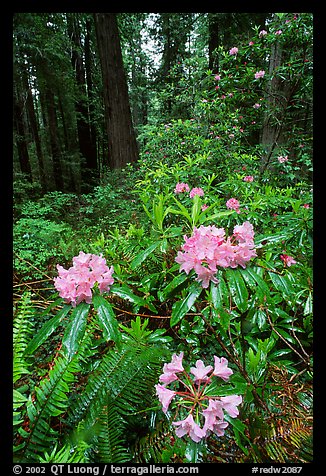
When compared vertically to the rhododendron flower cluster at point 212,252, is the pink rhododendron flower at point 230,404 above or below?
below

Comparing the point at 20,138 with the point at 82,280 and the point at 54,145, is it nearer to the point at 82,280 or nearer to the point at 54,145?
the point at 54,145

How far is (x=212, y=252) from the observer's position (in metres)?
0.89

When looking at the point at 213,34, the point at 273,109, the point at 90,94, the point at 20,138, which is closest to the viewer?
the point at 273,109

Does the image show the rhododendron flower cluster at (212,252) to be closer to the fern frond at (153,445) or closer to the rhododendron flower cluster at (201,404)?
the rhododendron flower cluster at (201,404)

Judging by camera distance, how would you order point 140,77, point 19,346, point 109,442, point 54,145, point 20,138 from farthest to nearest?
point 54,145 → point 140,77 → point 20,138 → point 19,346 → point 109,442

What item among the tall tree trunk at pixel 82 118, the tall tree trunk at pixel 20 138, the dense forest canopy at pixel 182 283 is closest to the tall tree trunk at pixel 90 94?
the tall tree trunk at pixel 82 118

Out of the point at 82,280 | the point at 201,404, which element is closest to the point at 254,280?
the point at 201,404

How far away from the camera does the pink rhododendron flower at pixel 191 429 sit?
808mm

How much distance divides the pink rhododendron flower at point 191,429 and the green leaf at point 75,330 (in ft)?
1.31

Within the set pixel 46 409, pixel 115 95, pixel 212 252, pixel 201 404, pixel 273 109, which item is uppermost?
pixel 115 95

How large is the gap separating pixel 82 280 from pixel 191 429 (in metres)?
0.60

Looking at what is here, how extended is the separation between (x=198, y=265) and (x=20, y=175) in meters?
5.97
